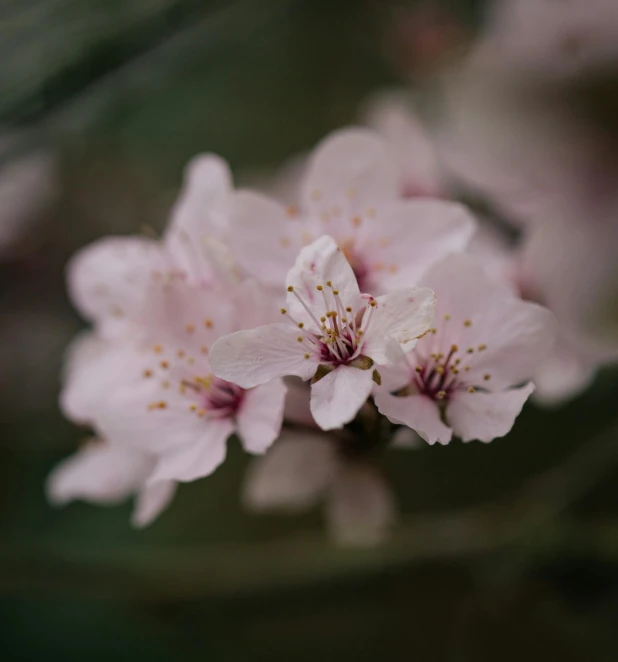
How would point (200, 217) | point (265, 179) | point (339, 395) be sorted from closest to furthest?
1. point (339, 395)
2. point (200, 217)
3. point (265, 179)

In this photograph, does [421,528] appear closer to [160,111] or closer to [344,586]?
[344,586]

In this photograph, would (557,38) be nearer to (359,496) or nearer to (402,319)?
(402,319)

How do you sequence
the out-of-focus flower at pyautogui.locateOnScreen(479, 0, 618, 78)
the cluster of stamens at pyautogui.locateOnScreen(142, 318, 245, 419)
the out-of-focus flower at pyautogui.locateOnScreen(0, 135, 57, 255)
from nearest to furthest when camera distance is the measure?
the out-of-focus flower at pyautogui.locateOnScreen(479, 0, 618, 78) → the cluster of stamens at pyautogui.locateOnScreen(142, 318, 245, 419) → the out-of-focus flower at pyautogui.locateOnScreen(0, 135, 57, 255)

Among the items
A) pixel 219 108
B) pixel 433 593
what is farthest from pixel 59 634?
pixel 219 108

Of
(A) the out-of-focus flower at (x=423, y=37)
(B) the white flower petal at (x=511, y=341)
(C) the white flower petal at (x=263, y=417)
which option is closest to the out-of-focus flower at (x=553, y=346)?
(B) the white flower petal at (x=511, y=341)

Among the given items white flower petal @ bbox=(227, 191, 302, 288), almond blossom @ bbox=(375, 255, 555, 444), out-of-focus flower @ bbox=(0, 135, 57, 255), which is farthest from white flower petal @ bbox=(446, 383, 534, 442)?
out-of-focus flower @ bbox=(0, 135, 57, 255)

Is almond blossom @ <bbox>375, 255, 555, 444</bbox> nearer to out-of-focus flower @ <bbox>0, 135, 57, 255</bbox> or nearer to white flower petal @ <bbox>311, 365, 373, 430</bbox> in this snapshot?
white flower petal @ <bbox>311, 365, 373, 430</bbox>

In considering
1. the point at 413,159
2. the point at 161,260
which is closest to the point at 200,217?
the point at 161,260
